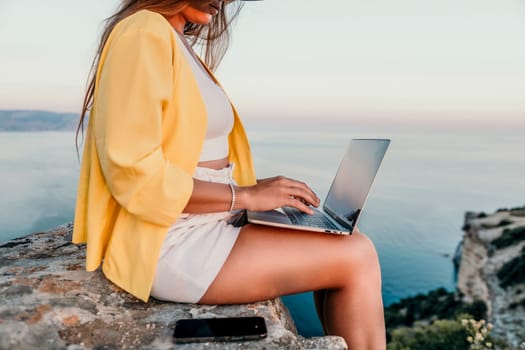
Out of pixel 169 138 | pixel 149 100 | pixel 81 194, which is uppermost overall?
pixel 149 100

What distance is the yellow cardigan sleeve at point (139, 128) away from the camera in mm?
1239

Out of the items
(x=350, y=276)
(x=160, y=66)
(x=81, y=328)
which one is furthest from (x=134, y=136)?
(x=350, y=276)

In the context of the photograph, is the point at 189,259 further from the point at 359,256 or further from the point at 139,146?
the point at 359,256

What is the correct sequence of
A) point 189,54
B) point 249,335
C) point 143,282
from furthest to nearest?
point 189,54
point 143,282
point 249,335

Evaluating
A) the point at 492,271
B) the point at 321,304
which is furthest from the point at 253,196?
the point at 492,271

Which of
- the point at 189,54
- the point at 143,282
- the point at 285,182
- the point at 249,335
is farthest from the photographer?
the point at 189,54

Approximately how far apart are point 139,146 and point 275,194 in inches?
16.9

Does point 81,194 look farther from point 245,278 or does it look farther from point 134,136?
point 245,278

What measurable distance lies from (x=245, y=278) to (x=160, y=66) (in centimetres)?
64

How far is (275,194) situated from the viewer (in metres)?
1.43

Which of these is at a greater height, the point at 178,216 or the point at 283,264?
the point at 178,216

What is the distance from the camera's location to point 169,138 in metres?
1.38

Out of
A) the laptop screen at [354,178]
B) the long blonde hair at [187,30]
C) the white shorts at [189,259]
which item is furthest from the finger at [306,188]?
the long blonde hair at [187,30]

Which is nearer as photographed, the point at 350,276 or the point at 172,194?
the point at 172,194
